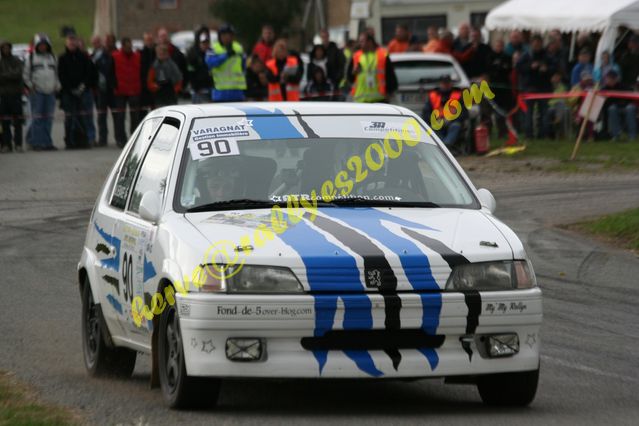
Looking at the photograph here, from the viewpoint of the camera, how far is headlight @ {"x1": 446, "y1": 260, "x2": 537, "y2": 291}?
7391 mm

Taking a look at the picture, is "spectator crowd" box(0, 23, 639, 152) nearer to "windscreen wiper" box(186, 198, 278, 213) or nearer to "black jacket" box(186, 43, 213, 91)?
"black jacket" box(186, 43, 213, 91)

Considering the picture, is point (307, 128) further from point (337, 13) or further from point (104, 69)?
point (337, 13)

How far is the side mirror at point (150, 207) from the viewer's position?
26.6 feet

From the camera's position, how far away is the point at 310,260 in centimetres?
725

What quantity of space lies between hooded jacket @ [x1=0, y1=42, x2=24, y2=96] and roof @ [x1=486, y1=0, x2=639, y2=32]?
10.7m

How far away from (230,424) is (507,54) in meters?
23.9

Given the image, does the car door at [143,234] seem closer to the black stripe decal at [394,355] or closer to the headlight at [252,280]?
the headlight at [252,280]

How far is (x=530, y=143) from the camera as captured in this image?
27.7 metres

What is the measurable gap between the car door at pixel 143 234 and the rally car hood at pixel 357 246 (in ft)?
1.07

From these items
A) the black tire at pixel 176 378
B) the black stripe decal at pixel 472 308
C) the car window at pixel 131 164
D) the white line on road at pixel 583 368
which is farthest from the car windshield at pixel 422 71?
the black stripe decal at pixel 472 308

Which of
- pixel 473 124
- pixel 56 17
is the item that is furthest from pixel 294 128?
pixel 56 17

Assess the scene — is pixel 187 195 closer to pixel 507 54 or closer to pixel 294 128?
pixel 294 128

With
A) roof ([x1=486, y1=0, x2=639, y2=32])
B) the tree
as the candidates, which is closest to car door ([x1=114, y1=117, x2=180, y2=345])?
roof ([x1=486, y1=0, x2=639, y2=32])

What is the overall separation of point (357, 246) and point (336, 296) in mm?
301
